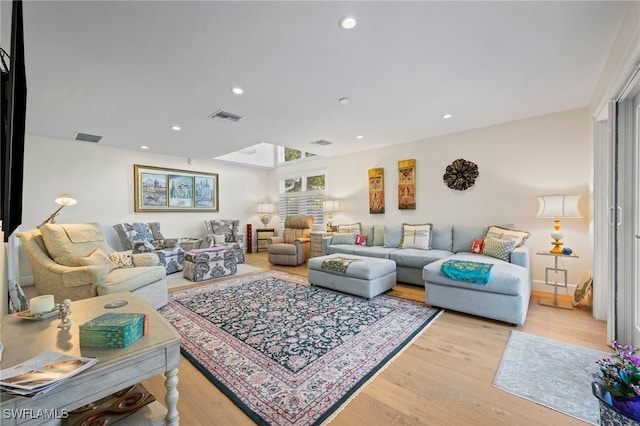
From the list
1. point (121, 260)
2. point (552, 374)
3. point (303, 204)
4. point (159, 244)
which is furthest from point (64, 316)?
point (303, 204)

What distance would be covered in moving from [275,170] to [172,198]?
303 centimetres

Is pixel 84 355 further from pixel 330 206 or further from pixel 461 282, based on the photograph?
pixel 330 206

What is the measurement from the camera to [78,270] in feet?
8.55

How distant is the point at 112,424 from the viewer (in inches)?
47.4

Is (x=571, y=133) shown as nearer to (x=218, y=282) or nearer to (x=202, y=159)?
(x=218, y=282)

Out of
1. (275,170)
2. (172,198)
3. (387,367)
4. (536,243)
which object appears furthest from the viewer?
(275,170)

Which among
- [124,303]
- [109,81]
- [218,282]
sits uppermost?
[109,81]

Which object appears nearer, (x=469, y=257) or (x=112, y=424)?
(x=112, y=424)

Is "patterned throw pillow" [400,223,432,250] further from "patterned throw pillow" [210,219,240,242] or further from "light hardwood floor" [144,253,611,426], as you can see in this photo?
"patterned throw pillow" [210,219,240,242]

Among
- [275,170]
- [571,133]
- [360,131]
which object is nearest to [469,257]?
[571,133]

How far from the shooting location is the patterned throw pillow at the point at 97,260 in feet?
9.19

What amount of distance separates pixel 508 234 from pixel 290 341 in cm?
334

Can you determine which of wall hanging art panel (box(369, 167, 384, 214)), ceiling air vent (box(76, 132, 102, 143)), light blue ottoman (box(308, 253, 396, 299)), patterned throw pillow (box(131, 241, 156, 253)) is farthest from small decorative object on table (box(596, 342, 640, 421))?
ceiling air vent (box(76, 132, 102, 143))

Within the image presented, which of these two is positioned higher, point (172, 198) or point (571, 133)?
point (571, 133)
